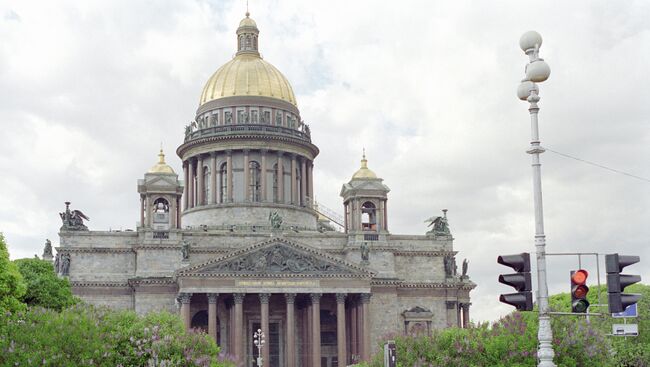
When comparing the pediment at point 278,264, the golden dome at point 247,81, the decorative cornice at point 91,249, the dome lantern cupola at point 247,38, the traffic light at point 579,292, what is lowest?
the traffic light at point 579,292

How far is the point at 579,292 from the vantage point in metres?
22.7

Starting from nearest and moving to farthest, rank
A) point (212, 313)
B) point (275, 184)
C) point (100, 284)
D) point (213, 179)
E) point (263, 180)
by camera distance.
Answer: point (212, 313) → point (100, 284) → point (263, 180) → point (275, 184) → point (213, 179)

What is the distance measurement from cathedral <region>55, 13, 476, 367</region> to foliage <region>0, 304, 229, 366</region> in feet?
107

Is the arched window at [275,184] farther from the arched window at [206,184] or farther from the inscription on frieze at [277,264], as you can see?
the inscription on frieze at [277,264]

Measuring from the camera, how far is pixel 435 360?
4766cm

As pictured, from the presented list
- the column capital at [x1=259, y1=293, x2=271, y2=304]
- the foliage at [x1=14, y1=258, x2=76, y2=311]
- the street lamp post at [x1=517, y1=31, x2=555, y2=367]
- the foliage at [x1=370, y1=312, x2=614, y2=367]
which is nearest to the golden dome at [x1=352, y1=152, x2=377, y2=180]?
the column capital at [x1=259, y1=293, x2=271, y2=304]

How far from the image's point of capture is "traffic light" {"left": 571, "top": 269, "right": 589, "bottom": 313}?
73.9 feet

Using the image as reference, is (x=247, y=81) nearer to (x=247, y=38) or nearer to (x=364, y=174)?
(x=247, y=38)

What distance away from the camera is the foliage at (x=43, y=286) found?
63.0 meters

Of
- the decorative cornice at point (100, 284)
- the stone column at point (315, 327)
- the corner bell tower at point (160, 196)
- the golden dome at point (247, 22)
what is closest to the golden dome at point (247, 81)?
the golden dome at point (247, 22)

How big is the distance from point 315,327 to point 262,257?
7.18m

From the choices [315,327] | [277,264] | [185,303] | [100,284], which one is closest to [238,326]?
[185,303]

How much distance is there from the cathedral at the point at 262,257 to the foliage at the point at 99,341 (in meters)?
32.7

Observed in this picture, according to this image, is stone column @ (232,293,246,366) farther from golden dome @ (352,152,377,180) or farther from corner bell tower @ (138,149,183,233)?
golden dome @ (352,152,377,180)
